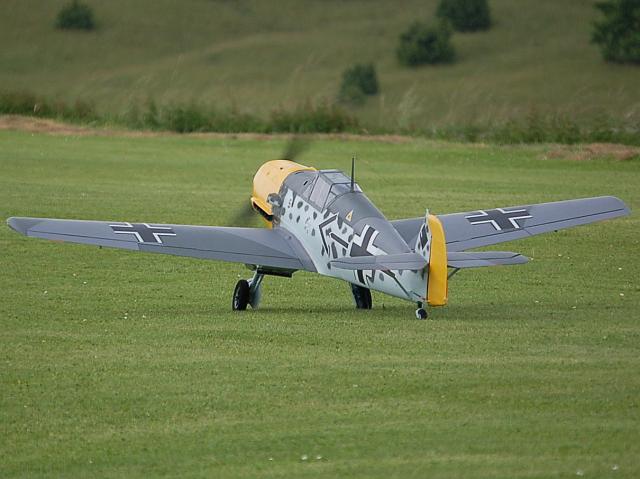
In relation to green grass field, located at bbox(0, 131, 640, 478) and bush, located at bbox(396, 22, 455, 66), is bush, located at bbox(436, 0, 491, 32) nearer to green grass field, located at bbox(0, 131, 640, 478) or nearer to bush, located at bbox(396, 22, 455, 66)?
bush, located at bbox(396, 22, 455, 66)

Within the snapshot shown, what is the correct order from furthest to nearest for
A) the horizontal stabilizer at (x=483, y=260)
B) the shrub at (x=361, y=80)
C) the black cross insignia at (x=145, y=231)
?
the shrub at (x=361, y=80), the black cross insignia at (x=145, y=231), the horizontal stabilizer at (x=483, y=260)

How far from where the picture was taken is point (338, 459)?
972cm

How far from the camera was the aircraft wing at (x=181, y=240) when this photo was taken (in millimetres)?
15647

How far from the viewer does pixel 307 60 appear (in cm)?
5544

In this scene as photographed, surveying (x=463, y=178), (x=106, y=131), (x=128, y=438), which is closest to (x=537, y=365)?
(x=128, y=438)

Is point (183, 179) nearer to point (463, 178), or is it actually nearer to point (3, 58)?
point (463, 178)

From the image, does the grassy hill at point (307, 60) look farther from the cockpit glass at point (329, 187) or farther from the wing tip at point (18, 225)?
the wing tip at point (18, 225)

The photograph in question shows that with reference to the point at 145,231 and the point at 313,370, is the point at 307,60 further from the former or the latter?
the point at 313,370

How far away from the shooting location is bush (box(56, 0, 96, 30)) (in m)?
52.0

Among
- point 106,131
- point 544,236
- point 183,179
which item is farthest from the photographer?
point 106,131

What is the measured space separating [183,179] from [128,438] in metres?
19.7

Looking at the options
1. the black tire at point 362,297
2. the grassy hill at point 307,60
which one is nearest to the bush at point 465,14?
the grassy hill at point 307,60

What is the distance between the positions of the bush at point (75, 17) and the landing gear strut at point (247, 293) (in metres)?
37.0

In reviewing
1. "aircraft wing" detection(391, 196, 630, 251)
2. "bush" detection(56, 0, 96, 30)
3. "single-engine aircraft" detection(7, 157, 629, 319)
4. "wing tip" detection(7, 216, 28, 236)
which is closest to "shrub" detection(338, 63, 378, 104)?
"bush" detection(56, 0, 96, 30)
